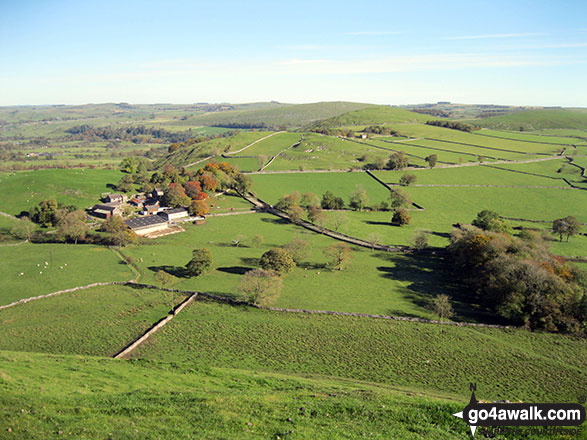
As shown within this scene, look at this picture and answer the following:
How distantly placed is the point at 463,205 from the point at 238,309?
8022 cm

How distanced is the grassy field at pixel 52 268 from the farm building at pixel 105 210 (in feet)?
64.9

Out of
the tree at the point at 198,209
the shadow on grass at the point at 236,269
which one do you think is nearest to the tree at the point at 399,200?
the tree at the point at 198,209

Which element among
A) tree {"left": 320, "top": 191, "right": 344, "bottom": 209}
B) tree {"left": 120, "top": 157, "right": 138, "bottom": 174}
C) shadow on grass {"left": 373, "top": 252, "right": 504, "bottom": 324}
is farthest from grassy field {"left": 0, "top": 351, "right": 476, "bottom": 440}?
tree {"left": 120, "top": 157, "right": 138, "bottom": 174}

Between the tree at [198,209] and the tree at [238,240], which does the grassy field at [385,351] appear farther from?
the tree at [198,209]

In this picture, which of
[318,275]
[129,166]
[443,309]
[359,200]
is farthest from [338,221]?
[129,166]

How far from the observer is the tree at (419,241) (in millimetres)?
70812

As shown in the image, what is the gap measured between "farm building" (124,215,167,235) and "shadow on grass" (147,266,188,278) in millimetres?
21862

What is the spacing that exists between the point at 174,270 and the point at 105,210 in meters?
43.3

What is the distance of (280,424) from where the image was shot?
68.8 feet

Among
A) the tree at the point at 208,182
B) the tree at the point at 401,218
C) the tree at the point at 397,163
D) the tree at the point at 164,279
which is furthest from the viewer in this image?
the tree at the point at 397,163

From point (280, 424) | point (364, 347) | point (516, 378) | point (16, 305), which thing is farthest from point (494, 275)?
point (16, 305)

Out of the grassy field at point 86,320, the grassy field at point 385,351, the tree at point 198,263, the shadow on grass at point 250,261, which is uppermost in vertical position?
the tree at point 198,263

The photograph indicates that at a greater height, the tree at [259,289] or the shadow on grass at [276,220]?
the shadow on grass at [276,220]

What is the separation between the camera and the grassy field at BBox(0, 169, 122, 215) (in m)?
99.2
